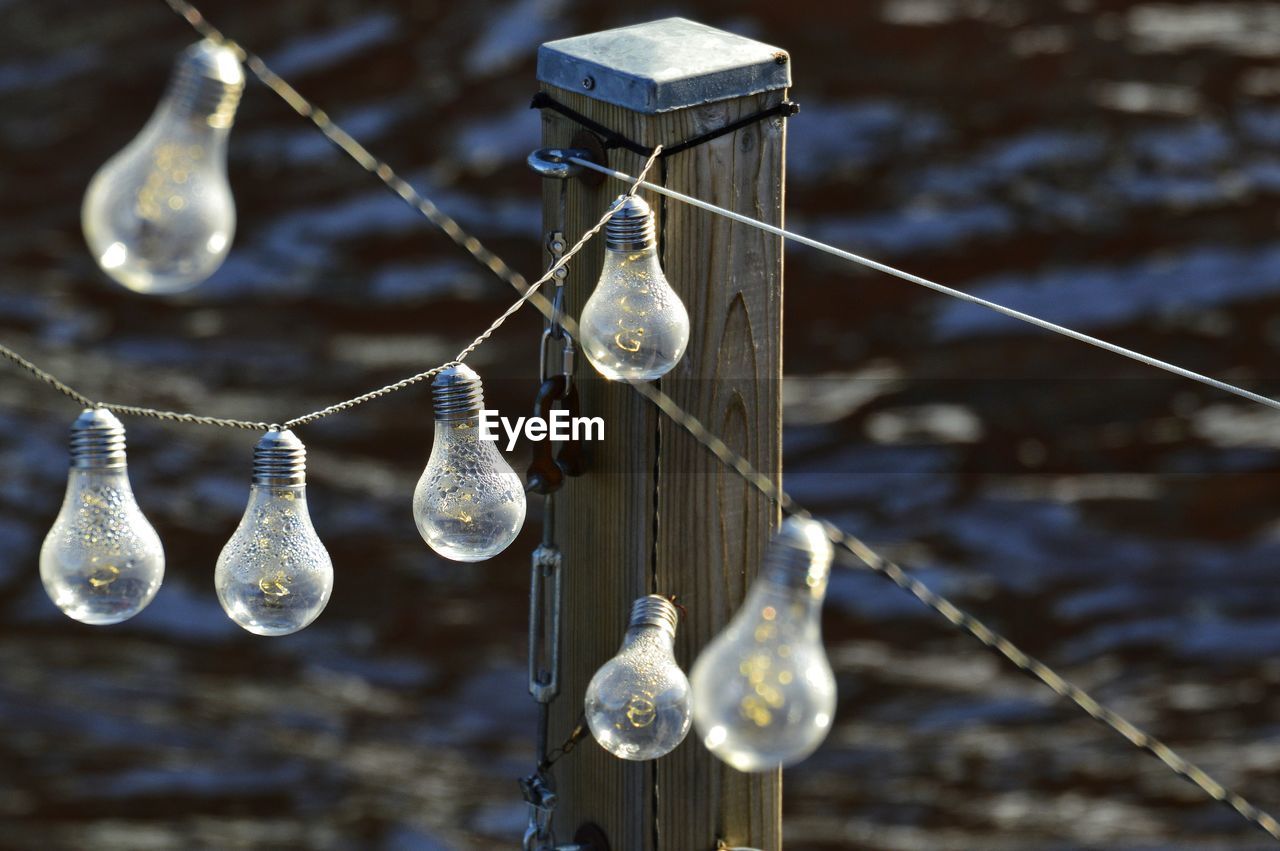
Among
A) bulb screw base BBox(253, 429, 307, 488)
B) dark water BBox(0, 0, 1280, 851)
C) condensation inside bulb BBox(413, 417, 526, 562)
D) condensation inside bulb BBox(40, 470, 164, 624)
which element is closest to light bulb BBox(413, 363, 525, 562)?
condensation inside bulb BBox(413, 417, 526, 562)

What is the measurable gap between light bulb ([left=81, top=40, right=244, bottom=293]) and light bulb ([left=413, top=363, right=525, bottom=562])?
283 mm

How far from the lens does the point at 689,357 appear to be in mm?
1604

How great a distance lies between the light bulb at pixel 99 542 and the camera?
1339 mm

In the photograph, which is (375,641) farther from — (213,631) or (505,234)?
(505,234)

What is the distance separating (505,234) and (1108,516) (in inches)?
78.5

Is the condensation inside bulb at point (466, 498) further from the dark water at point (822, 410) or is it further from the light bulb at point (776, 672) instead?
the dark water at point (822, 410)

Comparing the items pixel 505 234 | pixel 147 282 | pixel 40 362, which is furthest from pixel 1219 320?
pixel 147 282

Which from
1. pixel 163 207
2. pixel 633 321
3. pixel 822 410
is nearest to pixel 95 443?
pixel 163 207

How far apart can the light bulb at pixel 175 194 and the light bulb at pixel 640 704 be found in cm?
48

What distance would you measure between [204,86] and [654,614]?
0.59m

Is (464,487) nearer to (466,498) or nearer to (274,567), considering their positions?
(466,498)

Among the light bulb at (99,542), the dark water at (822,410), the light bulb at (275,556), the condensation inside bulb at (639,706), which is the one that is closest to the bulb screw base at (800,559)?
the condensation inside bulb at (639,706)

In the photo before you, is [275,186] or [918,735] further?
[275,186]

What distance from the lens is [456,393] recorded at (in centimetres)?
146
